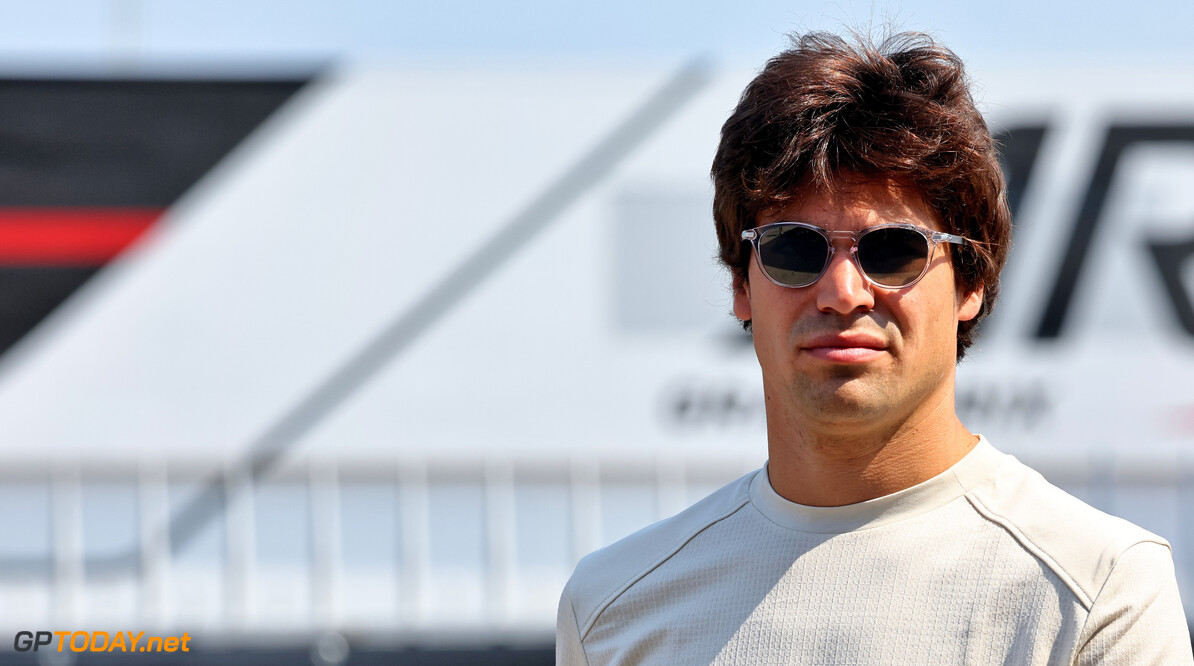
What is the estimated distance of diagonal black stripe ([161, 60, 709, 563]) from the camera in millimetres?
3779

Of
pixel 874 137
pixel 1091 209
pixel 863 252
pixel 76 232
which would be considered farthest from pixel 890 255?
pixel 76 232

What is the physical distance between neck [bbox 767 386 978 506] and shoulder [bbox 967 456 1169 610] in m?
0.06

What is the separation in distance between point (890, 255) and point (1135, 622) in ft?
1.44

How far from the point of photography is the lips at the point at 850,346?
1298 millimetres

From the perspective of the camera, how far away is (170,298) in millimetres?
3932

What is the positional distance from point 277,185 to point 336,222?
24 centimetres

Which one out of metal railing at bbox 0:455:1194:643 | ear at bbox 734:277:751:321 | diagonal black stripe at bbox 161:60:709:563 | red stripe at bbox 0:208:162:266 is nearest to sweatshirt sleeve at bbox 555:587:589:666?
ear at bbox 734:277:751:321

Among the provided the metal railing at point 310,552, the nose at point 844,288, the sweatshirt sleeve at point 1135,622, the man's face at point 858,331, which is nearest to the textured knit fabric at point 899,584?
the sweatshirt sleeve at point 1135,622

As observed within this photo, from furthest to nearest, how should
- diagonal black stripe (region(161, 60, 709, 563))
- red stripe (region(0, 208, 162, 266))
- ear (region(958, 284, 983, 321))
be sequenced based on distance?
1. red stripe (region(0, 208, 162, 266))
2. diagonal black stripe (region(161, 60, 709, 563))
3. ear (region(958, 284, 983, 321))

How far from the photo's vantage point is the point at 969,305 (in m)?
1.44

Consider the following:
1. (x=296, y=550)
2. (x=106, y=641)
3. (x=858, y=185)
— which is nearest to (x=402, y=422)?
(x=296, y=550)

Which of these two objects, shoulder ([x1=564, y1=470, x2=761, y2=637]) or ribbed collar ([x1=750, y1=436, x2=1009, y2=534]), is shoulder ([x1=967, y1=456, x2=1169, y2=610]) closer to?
ribbed collar ([x1=750, y1=436, x2=1009, y2=534])

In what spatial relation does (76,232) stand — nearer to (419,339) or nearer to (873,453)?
(419,339)

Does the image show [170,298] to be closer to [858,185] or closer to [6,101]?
[6,101]
